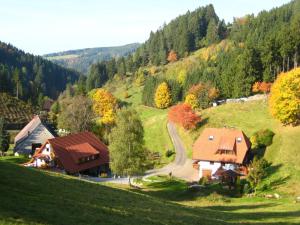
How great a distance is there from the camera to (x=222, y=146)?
67.9m

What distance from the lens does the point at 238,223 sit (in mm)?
31219

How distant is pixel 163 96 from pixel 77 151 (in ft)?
194

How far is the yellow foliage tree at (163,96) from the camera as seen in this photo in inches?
4970

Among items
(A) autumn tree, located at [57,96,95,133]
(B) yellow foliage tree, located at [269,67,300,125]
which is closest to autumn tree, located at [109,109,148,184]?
(B) yellow foliage tree, located at [269,67,300,125]

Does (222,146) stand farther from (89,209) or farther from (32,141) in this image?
(89,209)

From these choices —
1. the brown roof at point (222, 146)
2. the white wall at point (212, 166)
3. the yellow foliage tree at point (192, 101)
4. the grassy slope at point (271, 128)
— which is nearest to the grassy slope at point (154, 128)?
the grassy slope at point (271, 128)

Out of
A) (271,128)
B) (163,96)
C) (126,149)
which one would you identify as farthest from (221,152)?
(163,96)

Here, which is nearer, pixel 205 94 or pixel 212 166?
pixel 212 166

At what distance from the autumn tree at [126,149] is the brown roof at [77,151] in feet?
39.0

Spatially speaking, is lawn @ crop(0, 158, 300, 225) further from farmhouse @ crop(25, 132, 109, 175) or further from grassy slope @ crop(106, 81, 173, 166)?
grassy slope @ crop(106, 81, 173, 166)

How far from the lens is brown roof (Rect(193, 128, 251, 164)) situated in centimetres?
6700

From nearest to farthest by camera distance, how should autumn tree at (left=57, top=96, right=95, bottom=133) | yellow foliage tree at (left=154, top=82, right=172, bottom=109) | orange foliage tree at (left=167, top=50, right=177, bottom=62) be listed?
autumn tree at (left=57, top=96, right=95, bottom=133) → yellow foliage tree at (left=154, top=82, right=172, bottom=109) → orange foliage tree at (left=167, top=50, right=177, bottom=62)

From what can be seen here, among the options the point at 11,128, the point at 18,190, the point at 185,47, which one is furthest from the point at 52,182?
the point at 185,47

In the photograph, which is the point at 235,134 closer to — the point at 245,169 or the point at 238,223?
the point at 245,169
